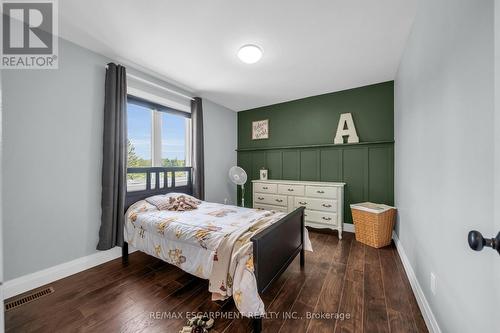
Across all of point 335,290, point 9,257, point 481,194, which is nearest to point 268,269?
point 335,290

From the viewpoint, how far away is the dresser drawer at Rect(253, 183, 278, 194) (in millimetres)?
3831

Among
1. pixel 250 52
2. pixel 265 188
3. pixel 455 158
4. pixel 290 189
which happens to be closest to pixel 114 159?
pixel 250 52

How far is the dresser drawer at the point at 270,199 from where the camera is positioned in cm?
372

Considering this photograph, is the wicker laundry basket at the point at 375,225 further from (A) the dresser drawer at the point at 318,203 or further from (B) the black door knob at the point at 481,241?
(B) the black door knob at the point at 481,241

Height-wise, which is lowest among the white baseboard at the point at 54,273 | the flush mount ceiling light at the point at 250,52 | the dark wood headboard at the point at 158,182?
the white baseboard at the point at 54,273

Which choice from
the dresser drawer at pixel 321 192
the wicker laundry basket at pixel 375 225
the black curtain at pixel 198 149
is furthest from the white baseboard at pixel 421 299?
the black curtain at pixel 198 149

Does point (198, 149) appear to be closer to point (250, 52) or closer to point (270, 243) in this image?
point (250, 52)

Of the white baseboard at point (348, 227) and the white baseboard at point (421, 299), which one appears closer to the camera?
the white baseboard at point (421, 299)

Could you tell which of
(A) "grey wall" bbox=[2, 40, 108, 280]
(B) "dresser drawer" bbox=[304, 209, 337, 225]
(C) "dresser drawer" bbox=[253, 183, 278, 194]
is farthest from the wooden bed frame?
(C) "dresser drawer" bbox=[253, 183, 278, 194]

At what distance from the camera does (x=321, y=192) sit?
10.8 ft

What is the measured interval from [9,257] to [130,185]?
1.27 metres

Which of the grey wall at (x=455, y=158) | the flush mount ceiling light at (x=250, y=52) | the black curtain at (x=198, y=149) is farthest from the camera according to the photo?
the black curtain at (x=198, y=149)

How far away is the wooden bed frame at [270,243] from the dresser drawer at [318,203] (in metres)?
1.04

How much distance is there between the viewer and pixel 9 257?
182 cm
